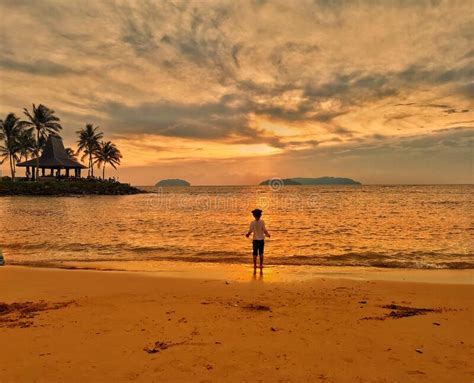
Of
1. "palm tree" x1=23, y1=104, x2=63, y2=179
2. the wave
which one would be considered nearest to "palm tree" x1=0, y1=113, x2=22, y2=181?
"palm tree" x1=23, y1=104, x2=63, y2=179

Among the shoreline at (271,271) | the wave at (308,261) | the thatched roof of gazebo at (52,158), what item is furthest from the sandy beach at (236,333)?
the thatched roof of gazebo at (52,158)

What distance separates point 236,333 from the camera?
568cm

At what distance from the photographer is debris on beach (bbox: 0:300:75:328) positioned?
617 centimetres

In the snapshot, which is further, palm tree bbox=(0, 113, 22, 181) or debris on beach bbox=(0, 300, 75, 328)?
palm tree bbox=(0, 113, 22, 181)

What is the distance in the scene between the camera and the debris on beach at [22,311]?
617cm

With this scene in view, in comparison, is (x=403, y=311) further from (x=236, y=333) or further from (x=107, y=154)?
(x=107, y=154)

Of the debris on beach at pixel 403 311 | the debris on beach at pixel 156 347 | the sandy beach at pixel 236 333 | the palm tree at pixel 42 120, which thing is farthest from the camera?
the palm tree at pixel 42 120

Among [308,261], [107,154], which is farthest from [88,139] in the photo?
[308,261]

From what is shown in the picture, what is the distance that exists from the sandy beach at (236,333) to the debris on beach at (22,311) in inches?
0.7

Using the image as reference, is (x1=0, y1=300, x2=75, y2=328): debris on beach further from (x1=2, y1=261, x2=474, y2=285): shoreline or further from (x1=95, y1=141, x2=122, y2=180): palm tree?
(x1=95, y1=141, x2=122, y2=180): palm tree

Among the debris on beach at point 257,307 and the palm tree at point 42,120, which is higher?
the palm tree at point 42,120

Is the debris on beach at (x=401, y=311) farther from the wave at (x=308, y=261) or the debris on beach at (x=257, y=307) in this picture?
the wave at (x=308, y=261)

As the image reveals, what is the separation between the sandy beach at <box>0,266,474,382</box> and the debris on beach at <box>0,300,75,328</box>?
0.06 feet

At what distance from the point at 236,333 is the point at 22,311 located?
4.46 meters
